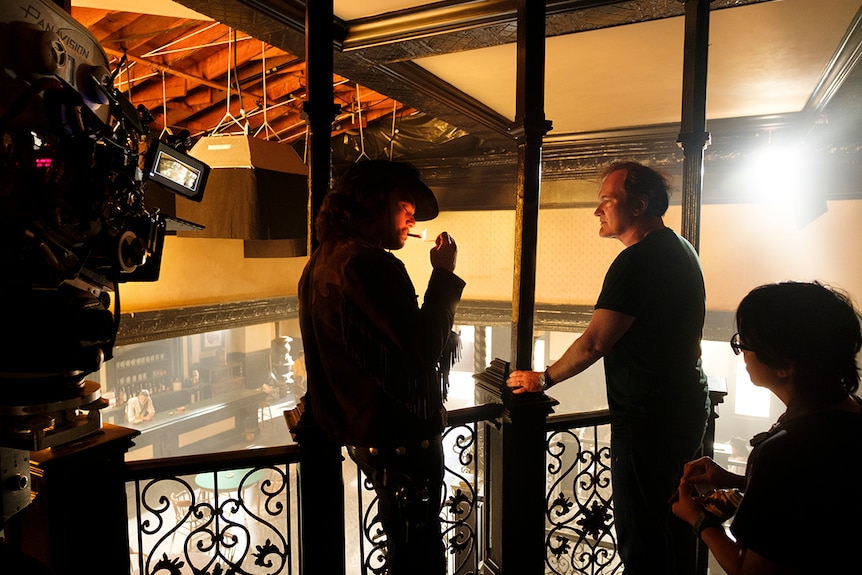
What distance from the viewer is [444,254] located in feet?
4.67

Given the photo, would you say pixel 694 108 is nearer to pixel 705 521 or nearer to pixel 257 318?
pixel 705 521

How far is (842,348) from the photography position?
99cm

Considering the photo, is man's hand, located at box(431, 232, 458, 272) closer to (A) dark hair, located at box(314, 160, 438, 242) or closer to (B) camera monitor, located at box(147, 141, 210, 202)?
(A) dark hair, located at box(314, 160, 438, 242)

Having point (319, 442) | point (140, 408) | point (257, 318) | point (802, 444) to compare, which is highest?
point (802, 444)

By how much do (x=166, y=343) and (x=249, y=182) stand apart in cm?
773

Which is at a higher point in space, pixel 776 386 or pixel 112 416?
pixel 776 386

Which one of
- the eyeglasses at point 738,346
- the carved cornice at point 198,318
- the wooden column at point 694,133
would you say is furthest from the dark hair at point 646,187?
the carved cornice at point 198,318

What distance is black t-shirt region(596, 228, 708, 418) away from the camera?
5.47ft

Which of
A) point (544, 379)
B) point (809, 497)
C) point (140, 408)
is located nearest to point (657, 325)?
point (544, 379)

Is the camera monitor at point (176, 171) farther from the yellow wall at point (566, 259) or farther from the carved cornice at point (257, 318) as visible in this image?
the yellow wall at point (566, 259)

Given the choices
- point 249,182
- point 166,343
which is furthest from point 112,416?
point 249,182

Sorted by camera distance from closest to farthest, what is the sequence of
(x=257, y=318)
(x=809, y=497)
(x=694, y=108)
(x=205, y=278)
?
(x=809, y=497) → (x=694, y=108) → (x=205, y=278) → (x=257, y=318)

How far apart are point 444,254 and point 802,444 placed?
0.89 meters

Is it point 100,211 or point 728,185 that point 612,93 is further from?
point 100,211
